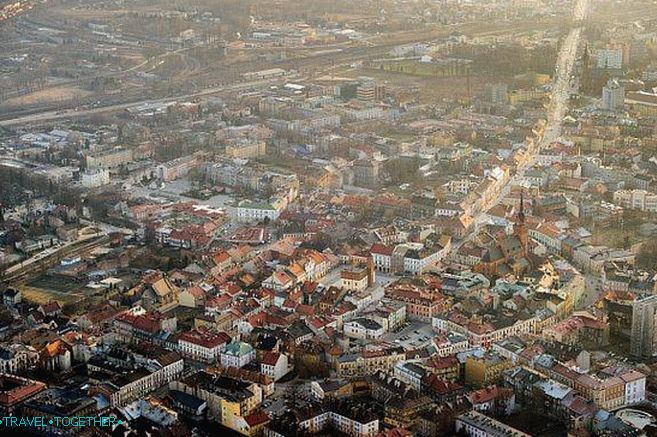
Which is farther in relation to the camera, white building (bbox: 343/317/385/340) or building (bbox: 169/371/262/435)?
white building (bbox: 343/317/385/340)

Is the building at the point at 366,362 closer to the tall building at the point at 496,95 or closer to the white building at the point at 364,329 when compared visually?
the white building at the point at 364,329

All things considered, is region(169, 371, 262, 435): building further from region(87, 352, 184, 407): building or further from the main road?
the main road

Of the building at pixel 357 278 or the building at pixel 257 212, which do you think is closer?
the building at pixel 357 278

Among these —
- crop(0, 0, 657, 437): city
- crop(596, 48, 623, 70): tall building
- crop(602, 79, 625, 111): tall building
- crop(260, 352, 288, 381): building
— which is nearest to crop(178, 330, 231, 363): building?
crop(0, 0, 657, 437): city

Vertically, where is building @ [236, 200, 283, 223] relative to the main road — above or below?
above

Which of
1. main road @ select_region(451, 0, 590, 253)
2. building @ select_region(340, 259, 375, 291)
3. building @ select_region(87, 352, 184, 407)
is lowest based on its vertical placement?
main road @ select_region(451, 0, 590, 253)

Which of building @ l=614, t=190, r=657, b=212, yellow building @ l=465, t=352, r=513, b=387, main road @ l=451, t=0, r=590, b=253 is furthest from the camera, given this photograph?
main road @ l=451, t=0, r=590, b=253

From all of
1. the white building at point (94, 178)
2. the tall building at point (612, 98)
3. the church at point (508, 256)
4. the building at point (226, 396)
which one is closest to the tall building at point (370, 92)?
the tall building at point (612, 98)
